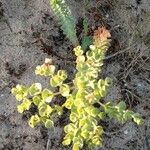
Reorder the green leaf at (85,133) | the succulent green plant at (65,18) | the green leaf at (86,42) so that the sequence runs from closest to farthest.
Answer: the green leaf at (85,133), the succulent green plant at (65,18), the green leaf at (86,42)

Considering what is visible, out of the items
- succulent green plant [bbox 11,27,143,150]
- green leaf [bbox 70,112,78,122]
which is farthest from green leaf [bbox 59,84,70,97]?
Answer: green leaf [bbox 70,112,78,122]

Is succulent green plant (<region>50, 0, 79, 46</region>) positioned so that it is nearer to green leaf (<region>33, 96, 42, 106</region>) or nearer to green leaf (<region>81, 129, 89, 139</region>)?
green leaf (<region>33, 96, 42, 106</region>)

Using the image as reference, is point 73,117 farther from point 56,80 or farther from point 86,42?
point 86,42

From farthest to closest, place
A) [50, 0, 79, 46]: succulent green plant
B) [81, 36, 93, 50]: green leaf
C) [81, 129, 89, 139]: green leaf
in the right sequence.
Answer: [81, 36, 93, 50]: green leaf, [50, 0, 79, 46]: succulent green plant, [81, 129, 89, 139]: green leaf

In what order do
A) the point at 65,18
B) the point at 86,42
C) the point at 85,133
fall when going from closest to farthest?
the point at 85,133 → the point at 65,18 → the point at 86,42

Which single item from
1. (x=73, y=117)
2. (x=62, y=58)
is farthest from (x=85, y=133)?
(x=62, y=58)

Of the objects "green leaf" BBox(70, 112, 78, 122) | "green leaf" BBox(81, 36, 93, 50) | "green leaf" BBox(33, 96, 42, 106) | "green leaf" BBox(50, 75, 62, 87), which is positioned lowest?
"green leaf" BBox(70, 112, 78, 122)

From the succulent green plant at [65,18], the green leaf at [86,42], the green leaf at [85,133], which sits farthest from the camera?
the green leaf at [86,42]

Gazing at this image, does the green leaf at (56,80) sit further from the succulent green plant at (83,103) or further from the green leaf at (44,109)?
the green leaf at (44,109)

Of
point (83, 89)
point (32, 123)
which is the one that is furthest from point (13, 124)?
point (83, 89)

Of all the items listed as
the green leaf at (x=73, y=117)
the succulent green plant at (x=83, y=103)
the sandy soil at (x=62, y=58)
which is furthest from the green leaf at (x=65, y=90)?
the sandy soil at (x=62, y=58)
